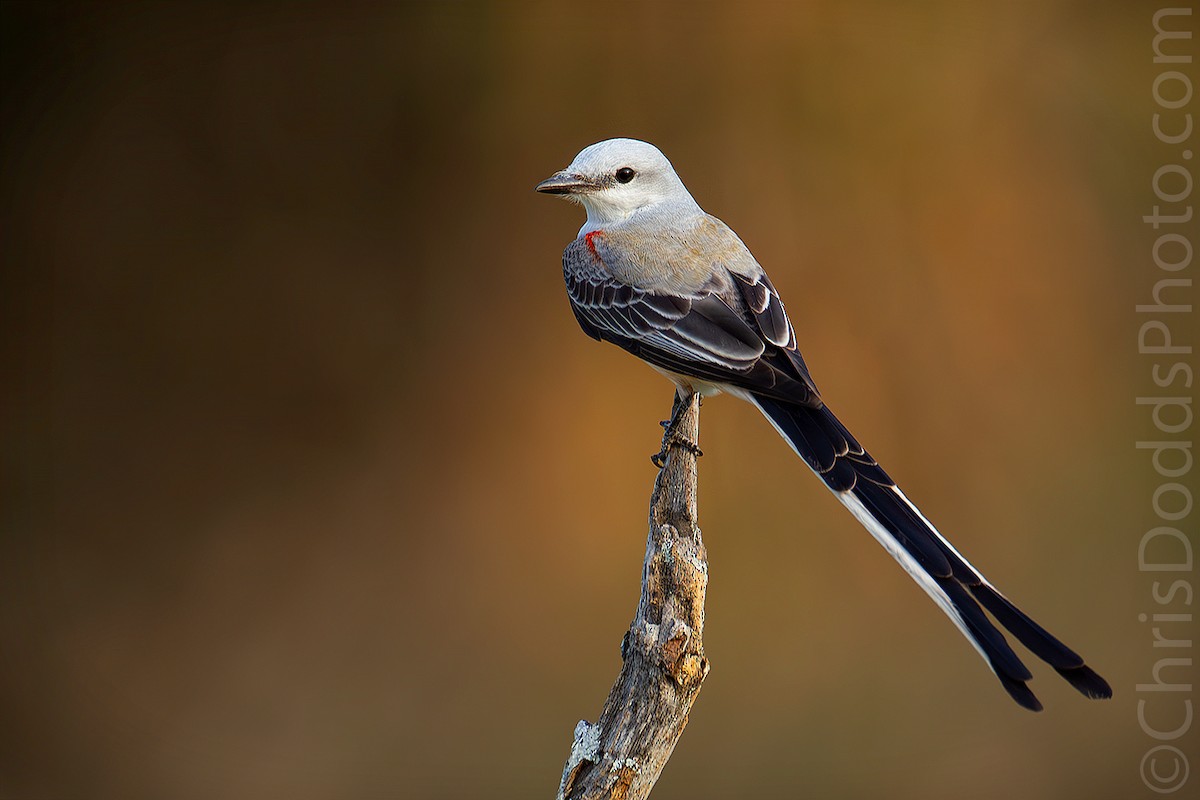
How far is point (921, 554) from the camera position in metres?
2.31

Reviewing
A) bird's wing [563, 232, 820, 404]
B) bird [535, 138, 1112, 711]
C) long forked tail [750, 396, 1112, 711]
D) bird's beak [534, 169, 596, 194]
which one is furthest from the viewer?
bird's beak [534, 169, 596, 194]

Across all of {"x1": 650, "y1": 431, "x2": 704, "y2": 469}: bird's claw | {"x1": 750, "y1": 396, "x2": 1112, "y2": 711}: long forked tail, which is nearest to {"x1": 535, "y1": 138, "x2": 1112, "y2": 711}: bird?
{"x1": 750, "y1": 396, "x2": 1112, "y2": 711}: long forked tail

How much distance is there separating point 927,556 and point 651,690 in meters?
0.66

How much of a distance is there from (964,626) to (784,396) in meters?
0.73

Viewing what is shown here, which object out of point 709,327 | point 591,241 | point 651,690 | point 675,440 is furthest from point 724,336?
point 651,690

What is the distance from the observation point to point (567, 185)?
10.4ft

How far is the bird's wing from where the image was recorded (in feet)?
9.06

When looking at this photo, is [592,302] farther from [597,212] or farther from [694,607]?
[694,607]

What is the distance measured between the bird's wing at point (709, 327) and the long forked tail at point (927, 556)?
0.10m

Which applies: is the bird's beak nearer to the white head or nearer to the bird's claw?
the white head

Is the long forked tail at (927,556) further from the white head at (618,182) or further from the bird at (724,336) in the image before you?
the white head at (618,182)

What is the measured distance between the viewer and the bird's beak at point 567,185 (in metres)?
3.14

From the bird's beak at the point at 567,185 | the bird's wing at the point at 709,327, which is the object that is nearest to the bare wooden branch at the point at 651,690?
the bird's wing at the point at 709,327

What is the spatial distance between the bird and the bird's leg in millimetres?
51
